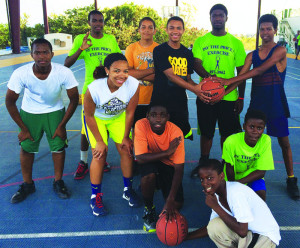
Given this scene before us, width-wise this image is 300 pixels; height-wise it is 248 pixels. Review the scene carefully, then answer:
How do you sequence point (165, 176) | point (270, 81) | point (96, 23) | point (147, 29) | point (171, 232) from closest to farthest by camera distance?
point (171, 232)
point (165, 176)
point (270, 81)
point (147, 29)
point (96, 23)

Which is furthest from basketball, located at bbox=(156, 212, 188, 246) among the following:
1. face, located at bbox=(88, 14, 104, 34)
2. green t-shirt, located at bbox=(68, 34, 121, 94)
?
face, located at bbox=(88, 14, 104, 34)

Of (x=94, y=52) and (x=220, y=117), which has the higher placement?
(x=94, y=52)

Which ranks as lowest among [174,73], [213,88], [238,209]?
[238,209]

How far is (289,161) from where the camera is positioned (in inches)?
127

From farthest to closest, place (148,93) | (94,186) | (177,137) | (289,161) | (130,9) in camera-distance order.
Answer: (130,9), (148,93), (289,161), (94,186), (177,137)

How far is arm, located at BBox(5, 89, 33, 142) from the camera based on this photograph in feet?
9.49

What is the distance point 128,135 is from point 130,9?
3230cm

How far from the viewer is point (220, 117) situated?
337 centimetres

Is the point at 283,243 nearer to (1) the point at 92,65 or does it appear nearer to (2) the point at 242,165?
(2) the point at 242,165

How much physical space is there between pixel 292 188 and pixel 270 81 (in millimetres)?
1147

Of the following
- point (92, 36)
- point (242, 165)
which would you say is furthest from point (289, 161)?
point (92, 36)

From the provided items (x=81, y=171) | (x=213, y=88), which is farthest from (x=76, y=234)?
(x=213, y=88)

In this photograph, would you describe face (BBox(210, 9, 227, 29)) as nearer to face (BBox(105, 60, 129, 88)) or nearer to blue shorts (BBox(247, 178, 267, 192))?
face (BBox(105, 60, 129, 88))

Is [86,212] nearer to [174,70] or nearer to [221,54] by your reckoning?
[174,70]
